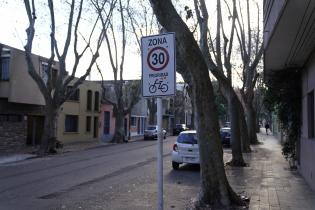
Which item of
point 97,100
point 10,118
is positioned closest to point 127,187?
point 10,118

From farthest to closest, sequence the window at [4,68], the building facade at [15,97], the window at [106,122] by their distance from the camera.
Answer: the window at [106,122] < the window at [4,68] < the building facade at [15,97]

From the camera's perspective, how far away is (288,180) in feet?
49.5

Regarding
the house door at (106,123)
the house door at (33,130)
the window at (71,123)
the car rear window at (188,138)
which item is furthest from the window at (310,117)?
the house door at (106,123)

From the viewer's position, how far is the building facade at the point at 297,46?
861 cm

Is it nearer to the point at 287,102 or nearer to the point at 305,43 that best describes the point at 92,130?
the point at 287,102

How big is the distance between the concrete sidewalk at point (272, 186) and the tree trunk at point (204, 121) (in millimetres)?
984

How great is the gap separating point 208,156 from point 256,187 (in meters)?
4.26

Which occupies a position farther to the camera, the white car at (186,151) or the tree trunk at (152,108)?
the tree trunk at (152,108)

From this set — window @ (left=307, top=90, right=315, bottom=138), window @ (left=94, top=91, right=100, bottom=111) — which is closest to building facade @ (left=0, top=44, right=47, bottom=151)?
window @ (left=94, top=91, right=100, bottom=111)

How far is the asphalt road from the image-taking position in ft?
34.9

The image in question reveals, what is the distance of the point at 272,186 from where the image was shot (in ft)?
44.7

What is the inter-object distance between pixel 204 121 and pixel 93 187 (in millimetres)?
4912

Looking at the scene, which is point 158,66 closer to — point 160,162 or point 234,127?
point 160,162

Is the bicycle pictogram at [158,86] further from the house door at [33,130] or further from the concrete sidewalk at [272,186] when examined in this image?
the house door at [33,130]
